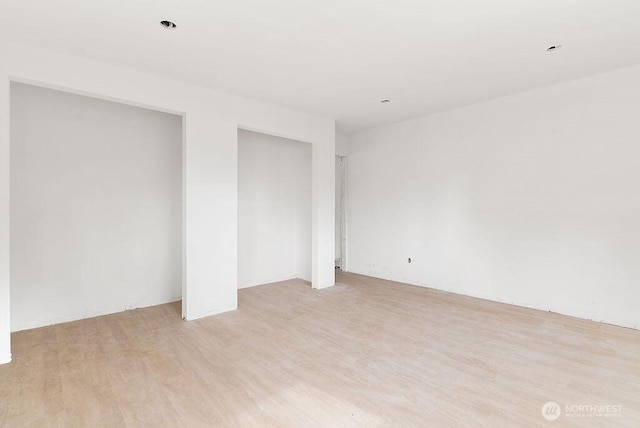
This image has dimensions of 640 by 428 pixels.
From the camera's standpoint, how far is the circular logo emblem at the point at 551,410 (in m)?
1.97

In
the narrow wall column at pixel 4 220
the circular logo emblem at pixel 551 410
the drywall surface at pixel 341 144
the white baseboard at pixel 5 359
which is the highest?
the drywall surface at pixel 341 144

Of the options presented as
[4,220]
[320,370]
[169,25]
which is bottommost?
[320,370]

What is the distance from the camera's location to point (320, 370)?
8.37ft

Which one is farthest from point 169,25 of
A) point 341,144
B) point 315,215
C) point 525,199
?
point 525,199

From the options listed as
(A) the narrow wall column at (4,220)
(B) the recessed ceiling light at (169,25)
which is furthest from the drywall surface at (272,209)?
(A) the narrow wall column at (4,220)

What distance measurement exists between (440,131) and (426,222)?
4.86ft

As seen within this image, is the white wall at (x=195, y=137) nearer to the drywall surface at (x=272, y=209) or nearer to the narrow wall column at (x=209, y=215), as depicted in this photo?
the narrow wall column at (x=209, y=215)

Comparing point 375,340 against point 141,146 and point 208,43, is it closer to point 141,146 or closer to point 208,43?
point 208,43

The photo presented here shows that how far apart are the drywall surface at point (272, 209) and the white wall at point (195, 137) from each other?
33.2 inches

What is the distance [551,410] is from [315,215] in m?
3.62

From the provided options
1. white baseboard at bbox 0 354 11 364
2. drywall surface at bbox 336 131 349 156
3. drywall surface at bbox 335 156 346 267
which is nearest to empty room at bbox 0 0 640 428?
white baseboard at bbox 0 354 11 364

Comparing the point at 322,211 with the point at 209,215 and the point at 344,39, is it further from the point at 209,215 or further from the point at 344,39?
the point at 344,39

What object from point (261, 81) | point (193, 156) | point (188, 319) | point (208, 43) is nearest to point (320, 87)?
point (261, 81)

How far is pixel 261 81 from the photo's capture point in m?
3.61
